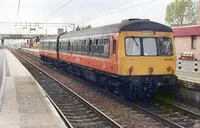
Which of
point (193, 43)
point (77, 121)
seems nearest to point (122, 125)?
point (77, 121)

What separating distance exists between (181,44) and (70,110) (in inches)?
1325

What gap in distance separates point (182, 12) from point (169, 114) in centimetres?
7331

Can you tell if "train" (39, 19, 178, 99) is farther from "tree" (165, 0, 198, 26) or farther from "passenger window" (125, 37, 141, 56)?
"tree" (165, 0, 198, 26)

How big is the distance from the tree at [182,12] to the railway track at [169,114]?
232ft

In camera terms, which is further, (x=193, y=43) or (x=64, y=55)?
(x=193, y=43)

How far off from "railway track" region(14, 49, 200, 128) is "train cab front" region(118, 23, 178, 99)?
0.69m

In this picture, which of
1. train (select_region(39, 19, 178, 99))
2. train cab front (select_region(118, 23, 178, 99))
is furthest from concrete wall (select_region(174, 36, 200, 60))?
train cab front (select_region(118, 23, 178, 99))

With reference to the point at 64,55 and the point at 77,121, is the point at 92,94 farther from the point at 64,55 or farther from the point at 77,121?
the point at 64,55

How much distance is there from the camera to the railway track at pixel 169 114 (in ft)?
37.7

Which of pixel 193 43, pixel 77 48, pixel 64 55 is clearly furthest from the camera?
pixel 193 43

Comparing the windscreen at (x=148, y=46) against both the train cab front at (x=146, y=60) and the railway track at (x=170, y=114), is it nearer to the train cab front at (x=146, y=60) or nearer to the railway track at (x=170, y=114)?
the train cab front at (x=146, y=60)

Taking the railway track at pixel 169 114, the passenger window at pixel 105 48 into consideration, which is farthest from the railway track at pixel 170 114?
the passenger window at pixel 105 48

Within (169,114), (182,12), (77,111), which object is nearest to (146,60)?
(169,114)

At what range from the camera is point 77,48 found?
2267 centimetres
